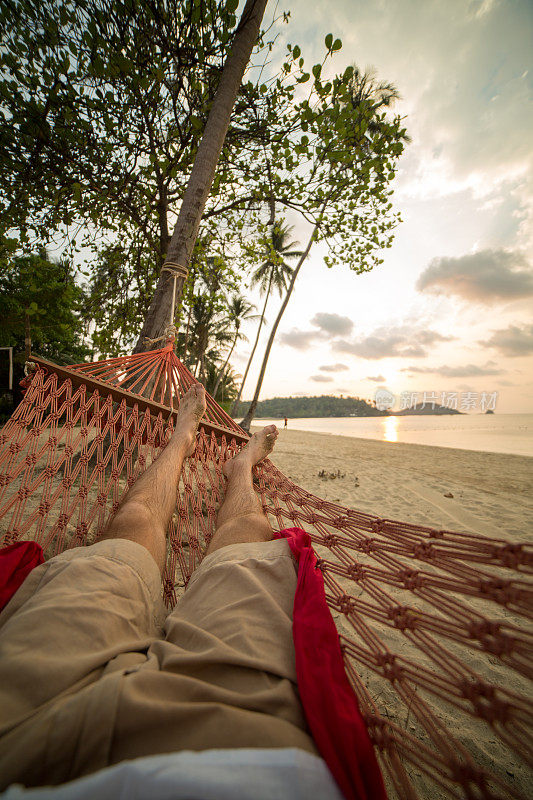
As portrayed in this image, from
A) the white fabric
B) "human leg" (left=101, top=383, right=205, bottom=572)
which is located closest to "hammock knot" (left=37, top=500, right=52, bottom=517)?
"human leg" (left=101, top=383, right=205, bottom=572)

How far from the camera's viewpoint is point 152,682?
396 millimetres

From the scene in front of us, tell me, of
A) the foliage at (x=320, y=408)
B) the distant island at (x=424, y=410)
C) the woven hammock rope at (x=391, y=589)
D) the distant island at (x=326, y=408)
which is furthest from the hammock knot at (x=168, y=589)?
the distant island at (x=424, y=410)

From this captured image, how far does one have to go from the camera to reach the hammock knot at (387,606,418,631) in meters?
0.58

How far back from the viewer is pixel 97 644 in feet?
1.50

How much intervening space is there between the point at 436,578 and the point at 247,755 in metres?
0.45

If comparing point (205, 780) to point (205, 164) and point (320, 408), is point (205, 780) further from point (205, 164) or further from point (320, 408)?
point (320, 408)

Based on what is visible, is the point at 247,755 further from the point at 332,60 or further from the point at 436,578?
the point at 332,60

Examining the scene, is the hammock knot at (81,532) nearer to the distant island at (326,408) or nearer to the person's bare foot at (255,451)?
the person's bare foot at (255,451)

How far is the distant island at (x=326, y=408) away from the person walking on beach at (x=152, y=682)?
48.2 meters

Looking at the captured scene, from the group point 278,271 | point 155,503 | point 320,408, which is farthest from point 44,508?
point 320,408

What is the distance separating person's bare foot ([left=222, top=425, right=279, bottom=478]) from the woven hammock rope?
0.07 metres

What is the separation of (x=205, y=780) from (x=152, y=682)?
130 mm

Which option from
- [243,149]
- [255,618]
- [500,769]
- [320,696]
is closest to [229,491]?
[255,618]

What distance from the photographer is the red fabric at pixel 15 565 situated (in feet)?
1.92
